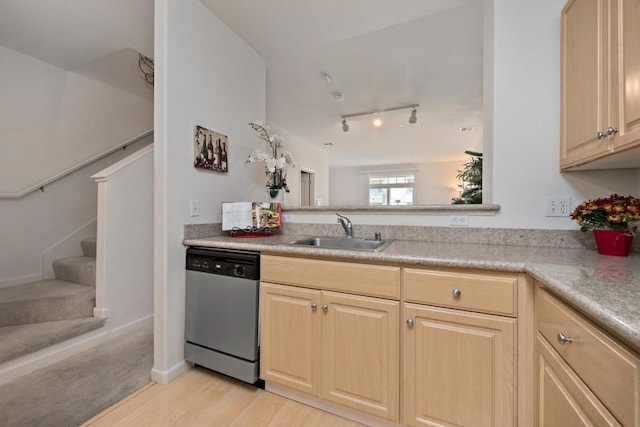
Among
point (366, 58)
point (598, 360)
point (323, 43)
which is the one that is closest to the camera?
point (598, 360)

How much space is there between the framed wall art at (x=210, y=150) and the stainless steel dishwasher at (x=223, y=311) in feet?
2.03

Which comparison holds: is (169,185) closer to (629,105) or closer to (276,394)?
(276,394)

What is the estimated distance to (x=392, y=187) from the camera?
759cm

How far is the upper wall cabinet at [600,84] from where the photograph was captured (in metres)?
0.94

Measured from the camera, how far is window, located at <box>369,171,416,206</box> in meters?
7.41

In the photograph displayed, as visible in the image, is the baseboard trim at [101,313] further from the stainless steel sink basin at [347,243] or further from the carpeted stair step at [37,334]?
the stainless steel sink basin at [347,243]

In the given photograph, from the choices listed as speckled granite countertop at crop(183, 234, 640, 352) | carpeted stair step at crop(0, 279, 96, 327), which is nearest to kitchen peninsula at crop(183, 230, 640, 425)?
speckled granite countertop at crop(183, 234, 640, 352)

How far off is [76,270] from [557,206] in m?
3.73

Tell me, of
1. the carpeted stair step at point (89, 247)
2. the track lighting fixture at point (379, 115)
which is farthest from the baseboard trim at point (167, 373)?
the track lighting fixture at point (379, 115)

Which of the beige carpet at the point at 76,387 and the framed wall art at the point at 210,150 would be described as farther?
the framed wall art at the point at 210,150

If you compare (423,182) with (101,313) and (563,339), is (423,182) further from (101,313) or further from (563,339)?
(101,313)

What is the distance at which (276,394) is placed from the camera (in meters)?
1.60

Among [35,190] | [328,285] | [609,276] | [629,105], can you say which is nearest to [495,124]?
[629,105]

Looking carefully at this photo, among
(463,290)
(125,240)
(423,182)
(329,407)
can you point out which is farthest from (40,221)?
(423,182)
